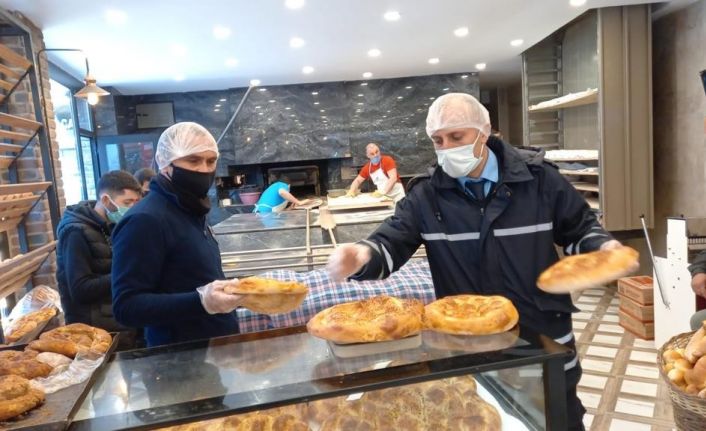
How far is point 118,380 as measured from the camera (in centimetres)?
99

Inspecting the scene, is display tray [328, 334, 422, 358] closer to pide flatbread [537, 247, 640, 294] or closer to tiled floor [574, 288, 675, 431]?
pide flatbread [537, 247, 640, 294]

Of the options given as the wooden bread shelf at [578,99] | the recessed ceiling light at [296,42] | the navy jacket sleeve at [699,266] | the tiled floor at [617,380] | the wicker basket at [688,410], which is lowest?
the tiled floor at [617,380]

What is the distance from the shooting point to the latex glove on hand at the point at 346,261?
1325 millimetres

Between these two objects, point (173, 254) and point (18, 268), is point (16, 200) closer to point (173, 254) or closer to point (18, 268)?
point (18, 268)

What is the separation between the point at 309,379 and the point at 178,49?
5.01m

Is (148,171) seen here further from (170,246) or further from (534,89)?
(534,89)

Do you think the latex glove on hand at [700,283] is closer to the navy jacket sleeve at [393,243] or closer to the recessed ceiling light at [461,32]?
the navy jacket sleeve at [393,243]

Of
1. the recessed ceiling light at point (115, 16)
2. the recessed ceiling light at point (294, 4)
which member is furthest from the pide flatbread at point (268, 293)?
the recessed ceiling light at point (115, 16)

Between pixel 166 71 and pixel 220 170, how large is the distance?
2.05 m

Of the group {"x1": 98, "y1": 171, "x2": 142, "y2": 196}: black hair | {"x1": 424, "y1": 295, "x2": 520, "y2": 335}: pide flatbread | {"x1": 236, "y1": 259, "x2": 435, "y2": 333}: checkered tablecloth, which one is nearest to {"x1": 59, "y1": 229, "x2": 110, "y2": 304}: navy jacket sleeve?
{"x1": 98, "y1": 171, "x2": 142, "y2": 196}: black hair

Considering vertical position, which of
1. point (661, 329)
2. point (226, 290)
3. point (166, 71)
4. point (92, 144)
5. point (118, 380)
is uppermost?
point (166, 71)

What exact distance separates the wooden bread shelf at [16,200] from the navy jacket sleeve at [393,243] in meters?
2.49

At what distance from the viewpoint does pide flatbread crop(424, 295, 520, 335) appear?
3.34 feet

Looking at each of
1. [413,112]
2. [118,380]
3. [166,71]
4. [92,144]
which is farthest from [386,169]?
[118,380]
